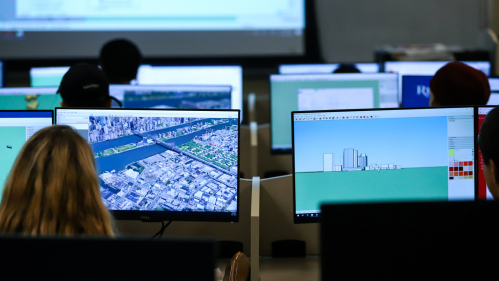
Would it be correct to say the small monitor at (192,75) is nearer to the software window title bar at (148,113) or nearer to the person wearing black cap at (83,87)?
the person wearing black cap at (83,87)

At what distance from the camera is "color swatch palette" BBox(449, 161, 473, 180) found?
158 cm

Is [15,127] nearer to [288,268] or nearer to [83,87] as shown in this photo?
[83,87]

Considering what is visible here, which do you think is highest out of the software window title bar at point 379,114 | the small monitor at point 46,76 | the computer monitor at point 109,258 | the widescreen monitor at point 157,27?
the widescreen monitor at point 157,27

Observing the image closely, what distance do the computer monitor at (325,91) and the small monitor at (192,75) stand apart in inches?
28.6

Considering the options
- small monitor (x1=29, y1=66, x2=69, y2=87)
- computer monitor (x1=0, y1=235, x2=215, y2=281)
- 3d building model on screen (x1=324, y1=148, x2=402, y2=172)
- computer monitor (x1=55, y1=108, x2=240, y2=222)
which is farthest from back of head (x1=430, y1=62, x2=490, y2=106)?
small monitor (x1=29, y1=66, x2=69, y2=87)

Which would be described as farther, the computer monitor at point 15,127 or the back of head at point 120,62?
the back of head at point 120,62

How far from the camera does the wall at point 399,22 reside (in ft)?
16.3

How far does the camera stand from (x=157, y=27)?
490 cm

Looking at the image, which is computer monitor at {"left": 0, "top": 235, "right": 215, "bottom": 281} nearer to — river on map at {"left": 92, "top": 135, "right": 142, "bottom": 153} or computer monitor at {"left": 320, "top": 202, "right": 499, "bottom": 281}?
computer monitor at {"left": 320, "top": 202, "right": 499, "bottom": 281}

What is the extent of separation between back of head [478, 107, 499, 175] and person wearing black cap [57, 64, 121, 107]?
1299 millimetres

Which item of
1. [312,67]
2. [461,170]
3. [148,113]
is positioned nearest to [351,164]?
[461,170]

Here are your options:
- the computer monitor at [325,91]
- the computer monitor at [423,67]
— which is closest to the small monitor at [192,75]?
the computer monitor at [325,91]

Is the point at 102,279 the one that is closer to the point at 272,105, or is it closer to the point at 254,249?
the point at 254,249

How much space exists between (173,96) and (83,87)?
2.64 feet
